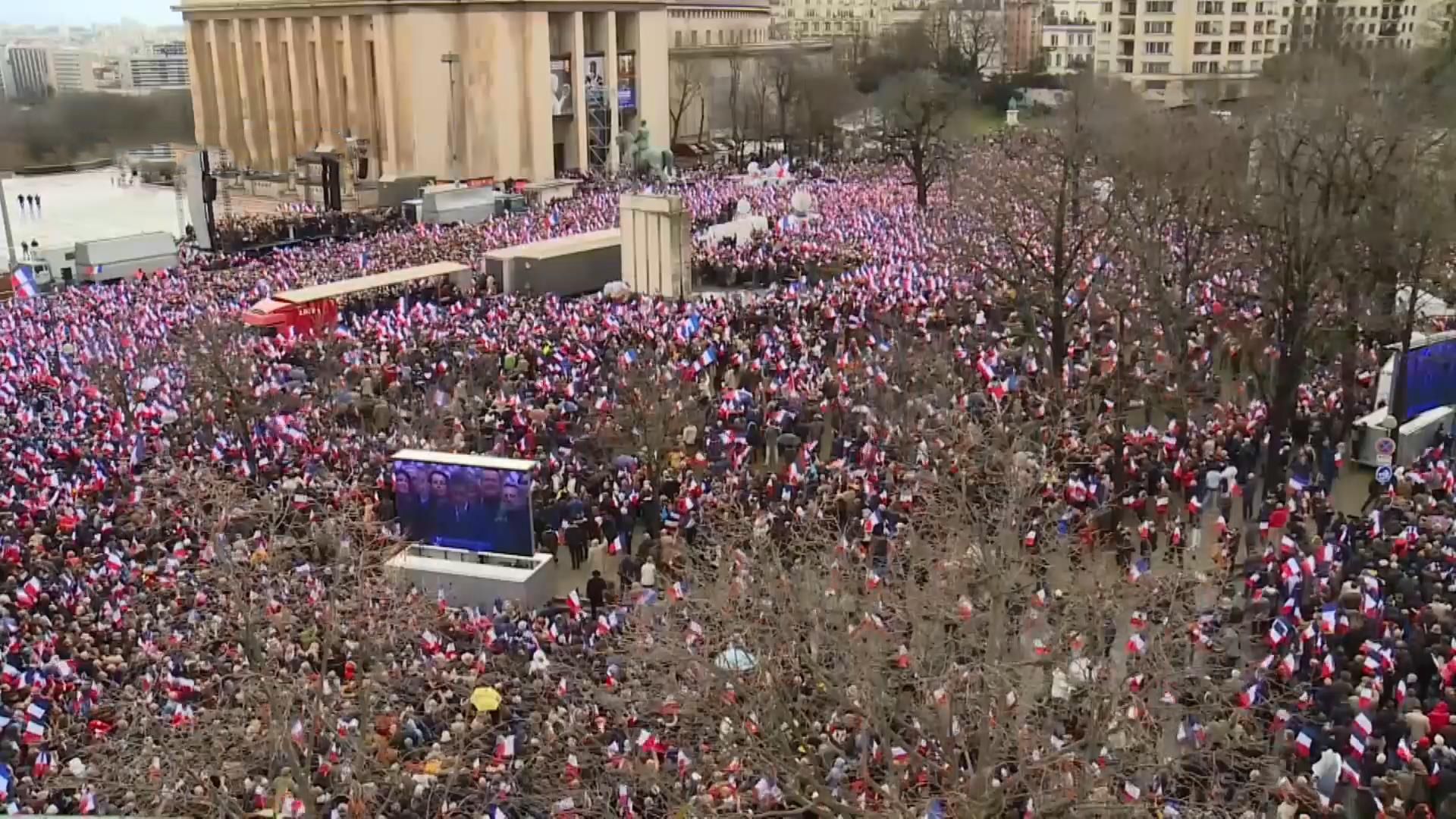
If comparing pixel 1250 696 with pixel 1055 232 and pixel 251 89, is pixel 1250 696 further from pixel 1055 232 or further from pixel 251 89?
pixel 251 89

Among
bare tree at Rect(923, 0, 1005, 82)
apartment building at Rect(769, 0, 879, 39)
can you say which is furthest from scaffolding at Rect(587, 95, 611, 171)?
apartment building at Rect(769, 0, 879, 39)

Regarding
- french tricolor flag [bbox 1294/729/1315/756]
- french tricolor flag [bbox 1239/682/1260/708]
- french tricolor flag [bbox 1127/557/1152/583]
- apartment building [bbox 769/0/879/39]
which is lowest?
french tricolor flag [bbox 1294/729/1315/756]

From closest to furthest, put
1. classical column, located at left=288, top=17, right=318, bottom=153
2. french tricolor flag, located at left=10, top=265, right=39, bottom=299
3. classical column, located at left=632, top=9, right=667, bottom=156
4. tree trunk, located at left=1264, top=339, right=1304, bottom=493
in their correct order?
tree trunk, located at left=1264, top=339, right=1304, bottom=493
french tricolor flag, located at left=10, top=265, right=39, bottom=299
classical column, located at left=288, top=17, right=318, bottom=153
classical column, located at left=632, top=9, right=667, bottom=156

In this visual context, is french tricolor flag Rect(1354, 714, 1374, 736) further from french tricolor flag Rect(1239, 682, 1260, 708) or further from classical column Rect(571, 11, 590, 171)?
classical column Rect(571, 11, 590, 171)

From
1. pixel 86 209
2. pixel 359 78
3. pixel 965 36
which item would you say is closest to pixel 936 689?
pixel 359 78

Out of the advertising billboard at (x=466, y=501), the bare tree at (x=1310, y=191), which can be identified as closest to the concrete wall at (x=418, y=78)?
the bare tree at (x=1310, y=191)
